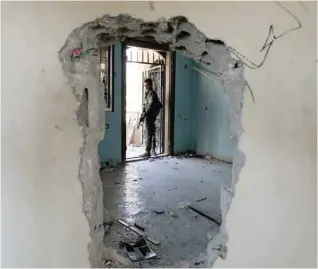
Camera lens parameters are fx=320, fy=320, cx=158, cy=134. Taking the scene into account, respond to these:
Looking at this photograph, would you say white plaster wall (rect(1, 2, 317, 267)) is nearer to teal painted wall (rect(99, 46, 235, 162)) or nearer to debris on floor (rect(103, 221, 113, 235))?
debris on floor (rect(103, 221, 113, 235))

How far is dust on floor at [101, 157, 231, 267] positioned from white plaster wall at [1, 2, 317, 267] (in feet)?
1.75

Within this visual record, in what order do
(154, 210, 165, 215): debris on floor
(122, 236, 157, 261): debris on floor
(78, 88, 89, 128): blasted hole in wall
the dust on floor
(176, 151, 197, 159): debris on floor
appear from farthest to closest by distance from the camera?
(176, 151, 197, 159): debris on floor < (154, 210, 165, 215): debris on floor < the dust on floor < (122, 236, 157, 261): debris on floor < (78, 88, 89, 128): blasted hole in wall

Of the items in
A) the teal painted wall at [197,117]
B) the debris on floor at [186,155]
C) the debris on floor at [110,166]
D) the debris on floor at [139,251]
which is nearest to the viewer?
the debris on floor at [139,251]

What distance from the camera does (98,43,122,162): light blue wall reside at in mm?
5262

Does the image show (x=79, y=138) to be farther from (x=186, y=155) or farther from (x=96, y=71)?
(x=186, y=155)

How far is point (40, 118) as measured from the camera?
129 centimetres

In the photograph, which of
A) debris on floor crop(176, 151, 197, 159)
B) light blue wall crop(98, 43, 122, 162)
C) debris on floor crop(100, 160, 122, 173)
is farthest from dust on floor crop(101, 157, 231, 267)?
debris on floor crop(176, 151, 197, 159)

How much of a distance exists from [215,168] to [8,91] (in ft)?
13.8

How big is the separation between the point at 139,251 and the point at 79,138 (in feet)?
3.70

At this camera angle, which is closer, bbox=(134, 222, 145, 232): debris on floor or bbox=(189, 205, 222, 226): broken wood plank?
bbox=(134, 222, 145, 232): debris on floor

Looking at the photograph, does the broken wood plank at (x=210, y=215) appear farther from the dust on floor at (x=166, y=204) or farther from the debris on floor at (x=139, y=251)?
the debris on floor at (x=139, y=251)

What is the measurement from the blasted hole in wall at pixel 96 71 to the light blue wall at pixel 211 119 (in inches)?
165

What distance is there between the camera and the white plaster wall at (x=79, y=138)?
4.15 feet

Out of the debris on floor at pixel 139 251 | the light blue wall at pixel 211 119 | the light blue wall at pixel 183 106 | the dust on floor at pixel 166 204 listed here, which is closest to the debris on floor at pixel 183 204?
the dust on floor at pixel 166 204
